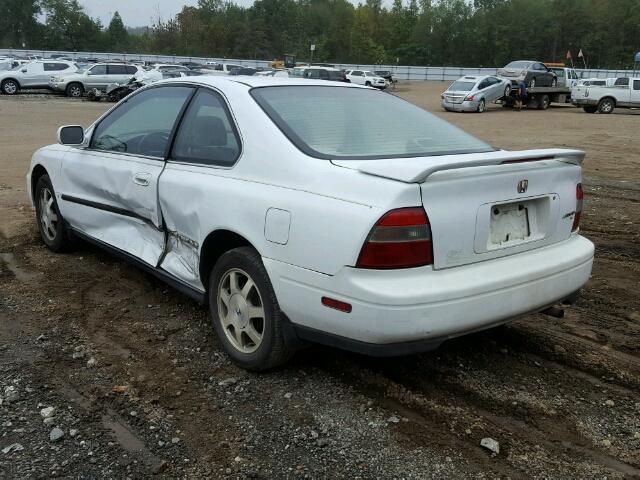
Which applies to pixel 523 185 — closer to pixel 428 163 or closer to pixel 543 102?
pixel 428 163

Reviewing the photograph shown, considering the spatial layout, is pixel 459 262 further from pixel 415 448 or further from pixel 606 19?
pixel 606 19

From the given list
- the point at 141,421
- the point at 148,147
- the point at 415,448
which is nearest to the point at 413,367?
the point at 415,448

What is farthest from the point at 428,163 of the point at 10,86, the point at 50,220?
the point at 10,86

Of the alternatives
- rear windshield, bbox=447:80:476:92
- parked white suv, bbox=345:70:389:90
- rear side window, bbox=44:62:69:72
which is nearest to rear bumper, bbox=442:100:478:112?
rear windshield, bbox=447:80:476:92

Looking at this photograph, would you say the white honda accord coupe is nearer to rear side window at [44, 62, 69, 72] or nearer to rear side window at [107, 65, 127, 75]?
rear side window at [107, 65, 127, 75]

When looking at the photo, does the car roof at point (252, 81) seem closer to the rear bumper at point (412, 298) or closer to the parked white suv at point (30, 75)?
the rear bumper at point (412, 298)

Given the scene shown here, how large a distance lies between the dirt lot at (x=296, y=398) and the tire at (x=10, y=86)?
30.2 metres

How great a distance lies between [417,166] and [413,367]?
1.19 m

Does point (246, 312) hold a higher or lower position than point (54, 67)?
lower

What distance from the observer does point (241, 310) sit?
3.39m

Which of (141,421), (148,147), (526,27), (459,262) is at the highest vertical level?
(526,27)

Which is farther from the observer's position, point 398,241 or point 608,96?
point 608,96

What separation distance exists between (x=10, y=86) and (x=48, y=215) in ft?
97.4

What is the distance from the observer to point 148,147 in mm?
4207
